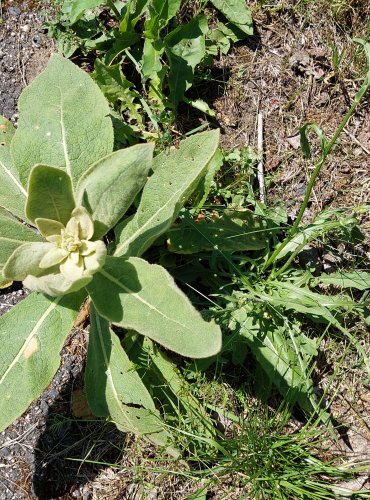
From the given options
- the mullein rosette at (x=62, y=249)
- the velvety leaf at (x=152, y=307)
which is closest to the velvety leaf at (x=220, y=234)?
the velvety leaf at (x=152, y=307)

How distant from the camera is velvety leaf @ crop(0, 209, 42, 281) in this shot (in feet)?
9.21

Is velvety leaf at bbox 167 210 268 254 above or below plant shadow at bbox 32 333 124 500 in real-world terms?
above

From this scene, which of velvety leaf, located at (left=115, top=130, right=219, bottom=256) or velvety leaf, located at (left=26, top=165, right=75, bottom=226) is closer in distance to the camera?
velvety leaf, located at (left=26, top=165, right=75, bottom=226)

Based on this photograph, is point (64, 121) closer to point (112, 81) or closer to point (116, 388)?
point (112, 81)

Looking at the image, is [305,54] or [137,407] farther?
[305,54]

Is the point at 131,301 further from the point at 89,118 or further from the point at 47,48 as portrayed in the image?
the point at 47,48

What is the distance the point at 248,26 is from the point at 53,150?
1572mm

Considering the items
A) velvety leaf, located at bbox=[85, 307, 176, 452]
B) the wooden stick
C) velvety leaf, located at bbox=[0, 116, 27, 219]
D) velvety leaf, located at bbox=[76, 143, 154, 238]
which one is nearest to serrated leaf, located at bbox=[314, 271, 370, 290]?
the wooden stick

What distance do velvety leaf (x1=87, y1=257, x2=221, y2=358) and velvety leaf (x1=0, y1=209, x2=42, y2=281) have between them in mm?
414

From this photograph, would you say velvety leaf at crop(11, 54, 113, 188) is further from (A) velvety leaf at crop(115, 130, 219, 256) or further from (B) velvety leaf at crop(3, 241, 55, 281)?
(B) velvety leaf at crop(3, 241, 55, 281)

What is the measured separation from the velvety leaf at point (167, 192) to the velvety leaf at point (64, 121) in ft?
1.24

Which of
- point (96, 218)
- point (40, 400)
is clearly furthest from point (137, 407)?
point (96, 218)

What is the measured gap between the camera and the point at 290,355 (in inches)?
128

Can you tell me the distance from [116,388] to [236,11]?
2.41 m
